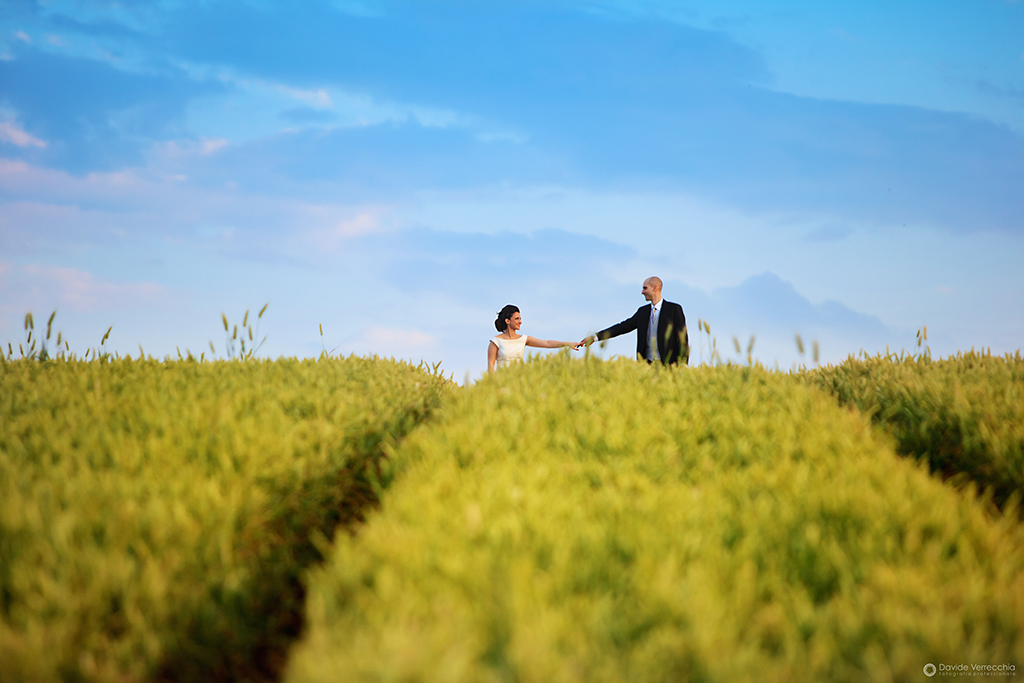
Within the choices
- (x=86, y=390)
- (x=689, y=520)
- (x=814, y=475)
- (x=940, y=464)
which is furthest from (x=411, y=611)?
(x=940, y=464)

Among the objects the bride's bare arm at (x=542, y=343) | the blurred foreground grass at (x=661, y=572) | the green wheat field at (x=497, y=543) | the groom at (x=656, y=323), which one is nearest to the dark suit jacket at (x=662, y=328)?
the groom at (x=656, y=323)

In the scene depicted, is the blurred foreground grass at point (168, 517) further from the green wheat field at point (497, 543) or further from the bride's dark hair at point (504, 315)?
the bride's dark hair at point (504, 315)

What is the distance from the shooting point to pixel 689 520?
3385 mm

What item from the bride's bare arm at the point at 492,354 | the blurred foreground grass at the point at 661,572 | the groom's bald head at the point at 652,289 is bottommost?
the blurred foreground grass at the point at 661,572

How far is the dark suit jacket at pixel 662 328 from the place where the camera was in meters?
11.8

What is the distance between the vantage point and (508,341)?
1183 centimetres

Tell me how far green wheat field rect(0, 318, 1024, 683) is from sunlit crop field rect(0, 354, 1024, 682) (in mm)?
16

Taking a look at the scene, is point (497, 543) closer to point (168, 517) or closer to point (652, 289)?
point (168, 517)

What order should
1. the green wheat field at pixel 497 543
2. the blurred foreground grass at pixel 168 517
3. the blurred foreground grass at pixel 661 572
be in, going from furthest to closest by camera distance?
the blurred foreground grass at pixel 168 517 < the green wheat field at pixel 497 543 < the blurred foreground grass at pixel 661 572

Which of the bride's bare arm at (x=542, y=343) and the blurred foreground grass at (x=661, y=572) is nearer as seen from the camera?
the blurred foreground grass at (x=661, y=572)

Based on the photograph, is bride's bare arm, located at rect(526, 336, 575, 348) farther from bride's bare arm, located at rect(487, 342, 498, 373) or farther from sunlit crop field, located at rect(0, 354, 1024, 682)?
sunlit crop field, located at rect(0, 354, 1024, 682)

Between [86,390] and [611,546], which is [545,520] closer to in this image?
[611,546]

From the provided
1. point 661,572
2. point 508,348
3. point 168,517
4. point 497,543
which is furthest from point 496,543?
point 508,348

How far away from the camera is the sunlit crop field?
244 cm
